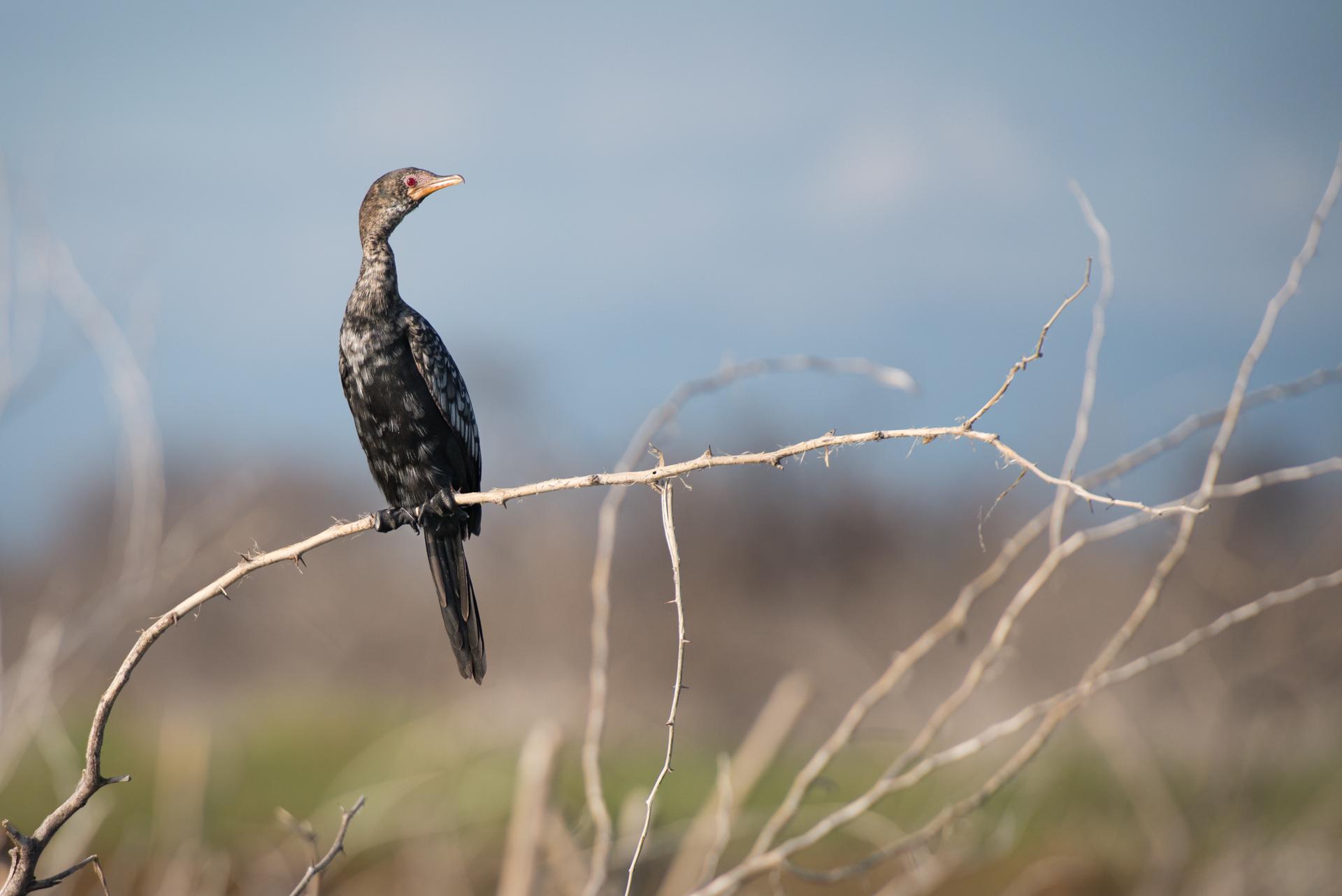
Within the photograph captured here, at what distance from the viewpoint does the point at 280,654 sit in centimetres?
2311

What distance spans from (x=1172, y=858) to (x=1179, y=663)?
123 inches

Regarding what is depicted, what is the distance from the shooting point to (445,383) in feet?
14.3

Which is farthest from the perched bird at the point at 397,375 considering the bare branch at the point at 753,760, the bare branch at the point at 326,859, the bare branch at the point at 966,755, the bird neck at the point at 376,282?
the bare branch at the point at 326,859

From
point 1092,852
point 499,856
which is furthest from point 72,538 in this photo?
point 1092,852

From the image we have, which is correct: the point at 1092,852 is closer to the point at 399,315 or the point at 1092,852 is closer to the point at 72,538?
the point at 399,315

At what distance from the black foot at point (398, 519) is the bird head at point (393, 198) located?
1114 mm

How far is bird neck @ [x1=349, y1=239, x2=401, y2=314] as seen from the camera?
427 centimetres

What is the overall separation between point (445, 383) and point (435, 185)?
2.58ft

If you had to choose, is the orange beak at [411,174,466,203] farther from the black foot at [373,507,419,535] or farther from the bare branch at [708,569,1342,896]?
the bare branch at [708,569,1342,896]

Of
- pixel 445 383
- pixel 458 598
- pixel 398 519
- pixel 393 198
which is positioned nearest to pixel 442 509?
pixel 398 519

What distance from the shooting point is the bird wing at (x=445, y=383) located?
14.0ft

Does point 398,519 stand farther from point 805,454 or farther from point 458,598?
point 805,454

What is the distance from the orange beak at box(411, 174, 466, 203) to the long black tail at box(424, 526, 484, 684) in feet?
4.35

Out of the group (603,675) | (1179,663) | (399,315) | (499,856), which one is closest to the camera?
(603,675)
